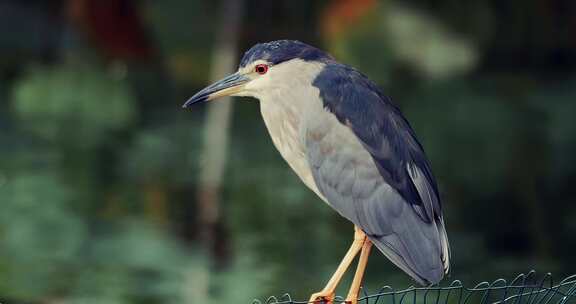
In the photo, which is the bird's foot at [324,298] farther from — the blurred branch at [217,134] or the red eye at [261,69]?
the blurred branch at [217,134]

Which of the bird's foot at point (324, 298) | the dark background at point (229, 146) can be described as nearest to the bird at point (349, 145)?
the bird's foot at point (324, 298)

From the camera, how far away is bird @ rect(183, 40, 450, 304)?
287 centimetres

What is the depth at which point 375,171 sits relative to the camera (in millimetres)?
2961

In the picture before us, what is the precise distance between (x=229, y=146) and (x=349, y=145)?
27.3 feet

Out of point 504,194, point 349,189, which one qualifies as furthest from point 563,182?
point 349,189

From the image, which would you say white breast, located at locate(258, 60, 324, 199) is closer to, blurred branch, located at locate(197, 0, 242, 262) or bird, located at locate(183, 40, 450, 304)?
bird, located at locate(183, 40, 450, 304)

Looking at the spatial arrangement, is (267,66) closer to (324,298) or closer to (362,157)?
(362,157)

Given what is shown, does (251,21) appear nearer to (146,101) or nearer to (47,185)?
(146,101)

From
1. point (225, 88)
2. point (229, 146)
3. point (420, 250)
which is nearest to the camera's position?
point (420, 250)

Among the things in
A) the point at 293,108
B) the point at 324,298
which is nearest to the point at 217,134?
the point at 293,108

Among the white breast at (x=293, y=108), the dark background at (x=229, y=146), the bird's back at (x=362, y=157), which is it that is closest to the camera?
the bird's back at (x=362, y=157)

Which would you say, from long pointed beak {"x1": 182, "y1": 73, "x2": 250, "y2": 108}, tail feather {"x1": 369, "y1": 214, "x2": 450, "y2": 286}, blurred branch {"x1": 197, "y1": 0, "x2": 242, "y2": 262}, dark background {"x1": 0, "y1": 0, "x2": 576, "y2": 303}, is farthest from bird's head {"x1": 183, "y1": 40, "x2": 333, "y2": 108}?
blurred branch {"x1": 197, "y1": 0, "x2": 242, "y2": 262}

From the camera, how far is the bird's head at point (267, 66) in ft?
9.64

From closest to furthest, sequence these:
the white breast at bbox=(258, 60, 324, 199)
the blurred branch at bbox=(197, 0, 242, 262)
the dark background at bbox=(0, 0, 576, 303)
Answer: the white breast at bbox=(258, 60, 324, 199), the dark background at bbox=(0, 0, 576, 303), the blurred branch at bbox=(197, 0, 242, 262)
